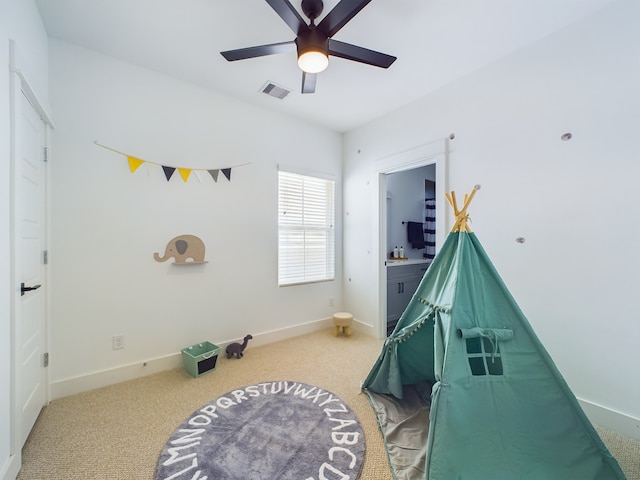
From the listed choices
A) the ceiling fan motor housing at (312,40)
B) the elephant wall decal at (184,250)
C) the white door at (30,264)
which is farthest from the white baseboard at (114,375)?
the ceiling fan motor housing at (312,40)

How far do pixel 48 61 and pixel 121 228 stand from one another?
1.32 m

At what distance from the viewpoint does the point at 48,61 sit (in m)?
2.07

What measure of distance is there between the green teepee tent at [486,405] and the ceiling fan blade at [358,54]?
114 centimetres

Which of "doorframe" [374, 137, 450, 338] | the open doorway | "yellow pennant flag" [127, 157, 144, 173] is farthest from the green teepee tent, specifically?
"yellow pennant flag" [127, 157, 144, 173]

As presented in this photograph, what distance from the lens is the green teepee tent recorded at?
1349 mm

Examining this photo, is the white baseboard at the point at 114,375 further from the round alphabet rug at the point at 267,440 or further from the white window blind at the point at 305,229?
the white window blind at the point at 305,229

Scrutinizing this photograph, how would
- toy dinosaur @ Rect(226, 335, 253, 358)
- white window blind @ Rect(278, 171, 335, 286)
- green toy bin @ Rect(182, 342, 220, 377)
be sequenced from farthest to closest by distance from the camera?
white window blind @ Rect(278, 171, 335, 286), toy dinosaur @ Rect(226, 335, 253, 358), green toy bin @ Rect(182, 342, 220, 377)

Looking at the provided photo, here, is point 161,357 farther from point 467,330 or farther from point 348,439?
point 467,330

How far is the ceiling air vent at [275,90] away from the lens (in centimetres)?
270

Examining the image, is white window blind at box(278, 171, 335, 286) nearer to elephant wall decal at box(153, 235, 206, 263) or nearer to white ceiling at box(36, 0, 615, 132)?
elephant wall decal at box(153, 235, 206, 263)

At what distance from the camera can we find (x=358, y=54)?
178cm

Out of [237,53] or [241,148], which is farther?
[241,148]

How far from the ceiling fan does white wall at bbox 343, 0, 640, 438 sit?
1.20 metres

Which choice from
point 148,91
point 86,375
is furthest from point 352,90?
point 86,375
